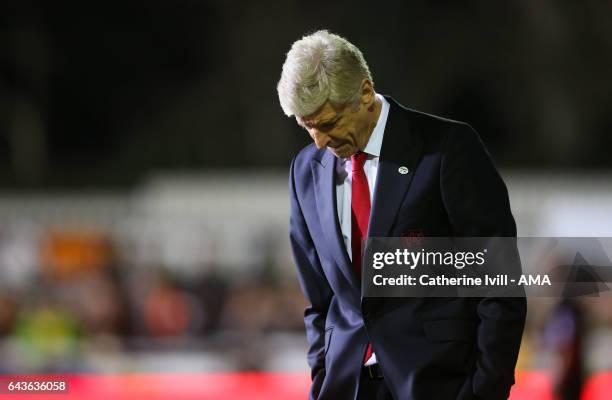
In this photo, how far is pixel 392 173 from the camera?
7.09 ft

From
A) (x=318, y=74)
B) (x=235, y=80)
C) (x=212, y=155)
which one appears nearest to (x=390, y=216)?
(x=318, y=74)

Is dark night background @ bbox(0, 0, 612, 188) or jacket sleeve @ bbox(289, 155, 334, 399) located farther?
dark night background @ bbox(0, 0, 612, 188)

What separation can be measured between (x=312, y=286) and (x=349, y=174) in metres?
0.30

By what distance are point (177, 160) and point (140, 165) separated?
3.48 feet

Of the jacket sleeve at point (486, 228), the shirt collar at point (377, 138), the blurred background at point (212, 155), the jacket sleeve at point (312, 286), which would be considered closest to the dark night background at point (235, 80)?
the blurred background at point (212, 155)

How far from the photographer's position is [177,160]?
20484 mm

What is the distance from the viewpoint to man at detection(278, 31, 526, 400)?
6.84ft

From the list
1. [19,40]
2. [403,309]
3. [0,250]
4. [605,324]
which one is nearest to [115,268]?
[0,250]

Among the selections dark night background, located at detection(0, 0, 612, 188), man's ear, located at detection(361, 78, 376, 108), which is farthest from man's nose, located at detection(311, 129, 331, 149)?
dark night background, located at detection(0, 0, 612, 188)

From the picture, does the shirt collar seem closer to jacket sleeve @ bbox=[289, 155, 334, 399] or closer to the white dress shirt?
the white dress shirt

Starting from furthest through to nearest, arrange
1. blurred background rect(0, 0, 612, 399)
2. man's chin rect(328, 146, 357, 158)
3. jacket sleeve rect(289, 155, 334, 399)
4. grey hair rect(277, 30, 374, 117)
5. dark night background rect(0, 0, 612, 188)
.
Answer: dark night background rect(0, 0, 612, 188) → blurred background rect(0, 0, 612, 399) → jacket sleeve rect(289, 155, 334, 399) → man's chin rect(328, 146, 357, 158) → grey hair rect(277, 30, 374, 117)

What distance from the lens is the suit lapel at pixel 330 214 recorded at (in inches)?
86.7

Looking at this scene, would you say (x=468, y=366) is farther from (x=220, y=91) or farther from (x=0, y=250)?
(x=220, y=91)

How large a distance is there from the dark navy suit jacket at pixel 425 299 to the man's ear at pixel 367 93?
9cm
